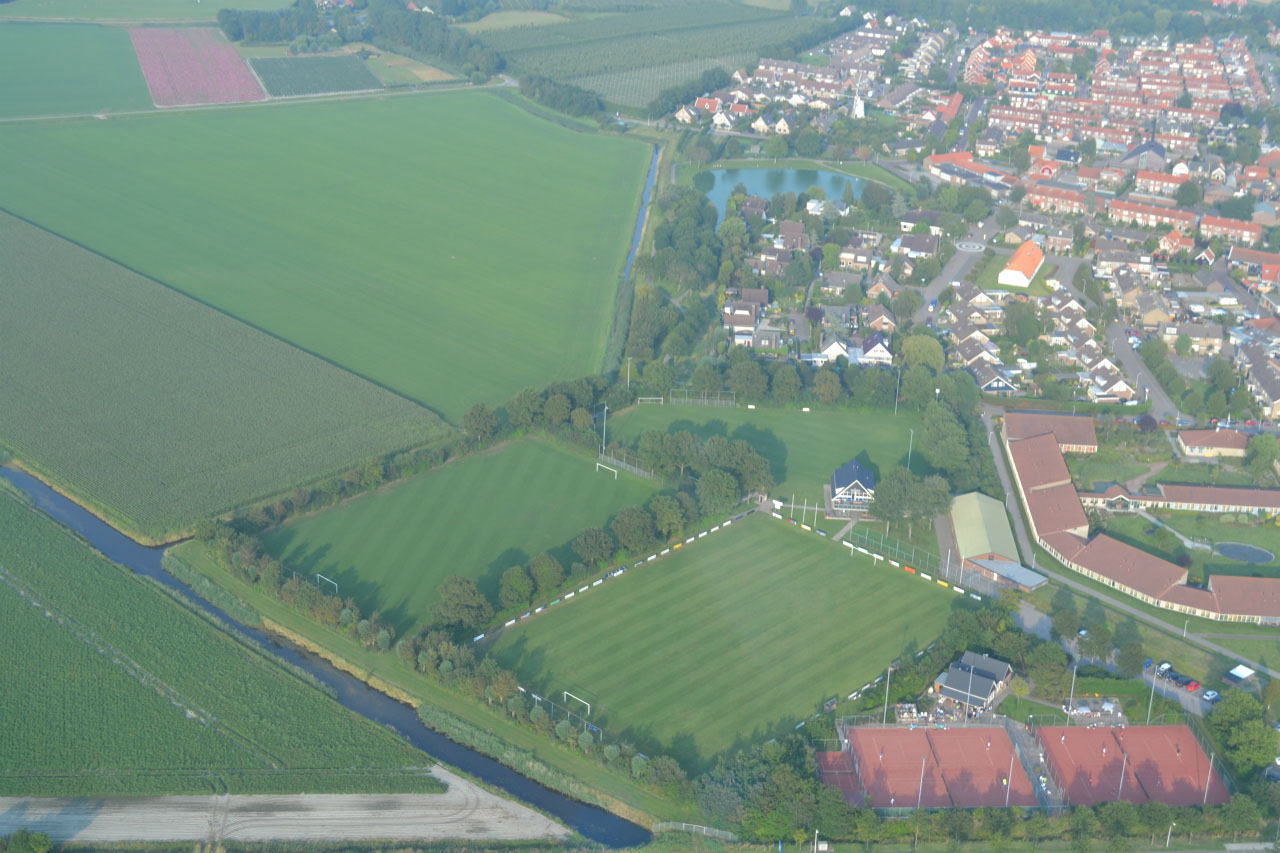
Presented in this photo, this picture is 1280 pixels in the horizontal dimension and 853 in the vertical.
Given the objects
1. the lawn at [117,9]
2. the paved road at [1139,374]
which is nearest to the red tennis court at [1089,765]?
the paved road at [1139,374]

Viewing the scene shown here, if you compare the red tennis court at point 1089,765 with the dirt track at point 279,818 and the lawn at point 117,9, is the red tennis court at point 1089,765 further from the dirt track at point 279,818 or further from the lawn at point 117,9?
the lawn at point 117,9

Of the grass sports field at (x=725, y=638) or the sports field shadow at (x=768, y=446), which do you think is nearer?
the grass sports field at (x=725, y=638)

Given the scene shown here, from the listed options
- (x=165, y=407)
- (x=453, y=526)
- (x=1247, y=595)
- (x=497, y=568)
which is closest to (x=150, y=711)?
(x=497, y=568)

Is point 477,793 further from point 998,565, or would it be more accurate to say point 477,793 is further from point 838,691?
point 998,565

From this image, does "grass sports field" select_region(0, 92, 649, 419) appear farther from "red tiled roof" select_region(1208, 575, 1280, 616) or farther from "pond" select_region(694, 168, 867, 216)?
"red tiled roof" select_region(1208, 575, 1280, 616)

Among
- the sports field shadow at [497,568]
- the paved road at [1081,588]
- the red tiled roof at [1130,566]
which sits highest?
the red tiled roof at [1130,566]

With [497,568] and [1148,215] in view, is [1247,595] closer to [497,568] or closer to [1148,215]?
[497,568]

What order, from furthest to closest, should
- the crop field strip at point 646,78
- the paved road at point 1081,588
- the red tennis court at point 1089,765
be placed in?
the crop field strip at point 646,78, the paved road at point 1081,588, the red tennis court at point 1089,765
